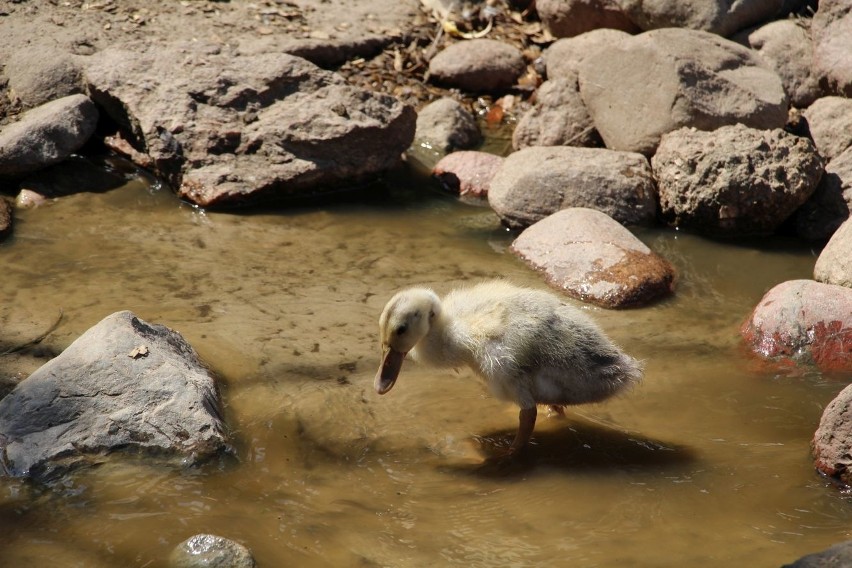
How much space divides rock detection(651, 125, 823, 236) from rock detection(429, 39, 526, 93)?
298 cm

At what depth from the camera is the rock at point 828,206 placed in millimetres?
7516

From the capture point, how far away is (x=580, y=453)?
5.09 m

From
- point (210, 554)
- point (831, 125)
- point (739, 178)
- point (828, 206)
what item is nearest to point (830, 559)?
point (210, 554)

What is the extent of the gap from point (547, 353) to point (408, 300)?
30.1 inches

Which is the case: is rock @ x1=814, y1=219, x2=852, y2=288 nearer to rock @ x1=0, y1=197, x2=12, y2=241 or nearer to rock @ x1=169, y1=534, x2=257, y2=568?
rock @ x1=169, y1=534, x2=257, y2=568

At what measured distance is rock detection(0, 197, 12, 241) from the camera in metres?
6.97

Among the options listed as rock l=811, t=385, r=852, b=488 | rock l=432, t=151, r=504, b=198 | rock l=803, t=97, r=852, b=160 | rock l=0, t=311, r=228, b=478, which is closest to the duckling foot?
rock l=811, t=385, r=852, b=488

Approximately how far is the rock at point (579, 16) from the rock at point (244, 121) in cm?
268

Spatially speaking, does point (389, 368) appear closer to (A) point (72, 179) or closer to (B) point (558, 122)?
(A) point (72, 179)

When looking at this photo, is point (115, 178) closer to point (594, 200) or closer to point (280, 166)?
point (280, 166)

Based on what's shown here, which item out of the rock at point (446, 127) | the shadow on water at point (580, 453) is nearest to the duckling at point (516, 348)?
the shadow on water at point (580, 453)

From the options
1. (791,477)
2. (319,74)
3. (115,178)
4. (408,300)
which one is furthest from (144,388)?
(319,74)

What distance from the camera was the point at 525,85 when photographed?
33.4 ft

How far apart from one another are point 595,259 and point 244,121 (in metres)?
3.25
